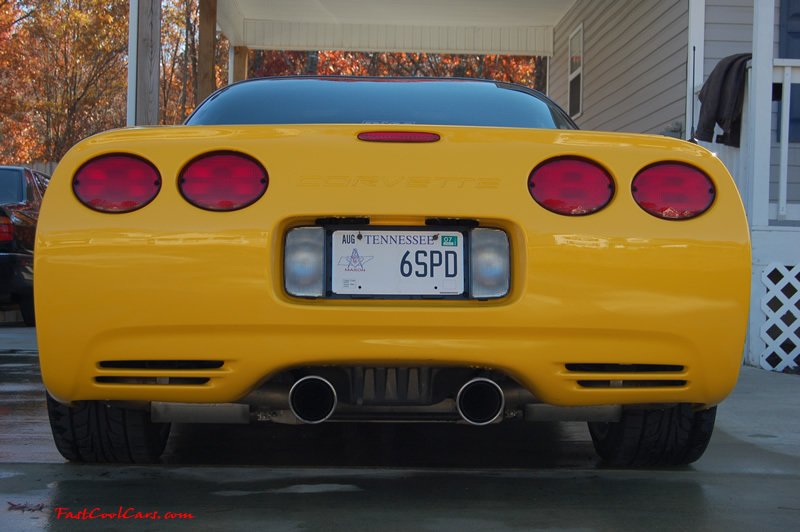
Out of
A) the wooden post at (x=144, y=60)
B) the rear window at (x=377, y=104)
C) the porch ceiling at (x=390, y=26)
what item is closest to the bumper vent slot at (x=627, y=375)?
the rear window at (x=377, y=104)

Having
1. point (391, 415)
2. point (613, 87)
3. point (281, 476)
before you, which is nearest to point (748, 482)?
point (391, 415)

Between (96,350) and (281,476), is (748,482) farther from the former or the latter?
A: (96,350)

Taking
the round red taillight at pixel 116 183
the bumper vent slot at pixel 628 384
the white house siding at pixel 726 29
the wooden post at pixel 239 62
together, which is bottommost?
the bumper vent slot at pixel 628 384

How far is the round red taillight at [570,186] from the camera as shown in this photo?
268 centimetres

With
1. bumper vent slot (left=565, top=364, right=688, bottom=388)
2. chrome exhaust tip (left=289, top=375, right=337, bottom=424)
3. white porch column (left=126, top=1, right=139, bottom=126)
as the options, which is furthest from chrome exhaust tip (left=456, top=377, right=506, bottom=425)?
white porch column (left=126, top=1, right=139, bottom=126)

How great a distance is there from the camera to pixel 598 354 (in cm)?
262

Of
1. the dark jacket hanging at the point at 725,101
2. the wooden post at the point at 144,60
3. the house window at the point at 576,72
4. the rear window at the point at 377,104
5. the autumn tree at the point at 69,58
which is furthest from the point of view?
the autumn tree at the point at 69,58

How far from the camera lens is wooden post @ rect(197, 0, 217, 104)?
12.3 metres

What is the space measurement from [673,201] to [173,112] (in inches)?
1443

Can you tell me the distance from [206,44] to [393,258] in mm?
10524

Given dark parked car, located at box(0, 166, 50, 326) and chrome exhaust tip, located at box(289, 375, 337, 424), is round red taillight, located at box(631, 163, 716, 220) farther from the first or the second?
dark parked car, located at box(0, 166, 50, 326)

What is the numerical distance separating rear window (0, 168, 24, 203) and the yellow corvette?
787 cm

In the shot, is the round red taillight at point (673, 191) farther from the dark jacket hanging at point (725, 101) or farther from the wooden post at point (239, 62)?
the wooden post at point (239, 62)

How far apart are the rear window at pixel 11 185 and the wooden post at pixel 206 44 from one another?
9.70ft
